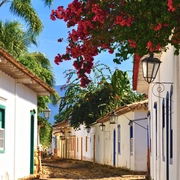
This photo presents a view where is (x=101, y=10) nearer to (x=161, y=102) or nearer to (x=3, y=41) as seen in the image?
(x=161, y=102)

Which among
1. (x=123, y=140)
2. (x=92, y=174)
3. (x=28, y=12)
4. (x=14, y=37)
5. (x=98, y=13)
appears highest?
(x=28, y=12)

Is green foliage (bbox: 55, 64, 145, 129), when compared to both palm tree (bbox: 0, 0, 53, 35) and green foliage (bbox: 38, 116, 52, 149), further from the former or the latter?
palm tree (bbox: 0, 0, 53, 35)

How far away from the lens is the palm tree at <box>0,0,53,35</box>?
84.2 feet

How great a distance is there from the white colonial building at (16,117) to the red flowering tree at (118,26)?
5.87 m

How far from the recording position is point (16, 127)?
15914 mm

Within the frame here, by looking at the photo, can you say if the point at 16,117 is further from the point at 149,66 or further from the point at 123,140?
the point at 123,140

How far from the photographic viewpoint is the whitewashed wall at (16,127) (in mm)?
14223

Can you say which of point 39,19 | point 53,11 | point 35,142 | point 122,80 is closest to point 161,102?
point 122,80

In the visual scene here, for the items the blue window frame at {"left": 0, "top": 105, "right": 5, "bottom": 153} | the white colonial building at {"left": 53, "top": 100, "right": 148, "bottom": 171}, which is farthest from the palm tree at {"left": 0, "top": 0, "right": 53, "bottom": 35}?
the blue window frame at {"left": 0, "top": 105, "right": 5, "bottom": 153}

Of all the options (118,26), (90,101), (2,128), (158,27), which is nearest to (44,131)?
(90,101)

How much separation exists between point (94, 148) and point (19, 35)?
12238mm

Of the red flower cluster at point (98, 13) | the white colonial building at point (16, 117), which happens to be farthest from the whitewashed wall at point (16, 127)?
the red flower cluster at point (98, 13)

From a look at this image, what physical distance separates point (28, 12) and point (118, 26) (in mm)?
21297

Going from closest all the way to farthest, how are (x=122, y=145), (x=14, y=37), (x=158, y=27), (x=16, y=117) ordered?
1. (x=158, y=27)
2. (x=16, y=117)
3. (x=122, y=145)
4. (x=14, y=37)
